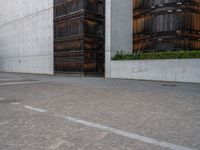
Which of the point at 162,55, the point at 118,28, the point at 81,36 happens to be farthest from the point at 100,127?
the point at 118,28

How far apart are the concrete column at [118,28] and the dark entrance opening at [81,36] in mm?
1798

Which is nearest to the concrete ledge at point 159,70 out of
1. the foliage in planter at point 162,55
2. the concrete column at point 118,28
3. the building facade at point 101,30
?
the foliage in planter at point 162,55

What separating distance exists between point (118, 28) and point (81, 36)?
144 inches

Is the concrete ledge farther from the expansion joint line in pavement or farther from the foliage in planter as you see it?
the expansion joint line in pavement

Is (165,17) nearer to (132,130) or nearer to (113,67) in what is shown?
(113,67)

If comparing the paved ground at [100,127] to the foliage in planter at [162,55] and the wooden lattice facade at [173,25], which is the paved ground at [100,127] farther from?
the wooden lattice facade at [173,25]

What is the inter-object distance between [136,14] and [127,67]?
6.51 metres

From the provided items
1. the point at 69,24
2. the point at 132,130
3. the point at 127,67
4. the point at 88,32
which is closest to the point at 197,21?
the point at 127,67

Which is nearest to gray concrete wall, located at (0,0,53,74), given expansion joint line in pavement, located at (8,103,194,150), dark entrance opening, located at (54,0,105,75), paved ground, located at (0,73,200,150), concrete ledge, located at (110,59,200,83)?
dark entrance opening, located at (54,0,105,75)

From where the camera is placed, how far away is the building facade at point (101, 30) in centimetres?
1856

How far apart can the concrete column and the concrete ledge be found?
1387mm

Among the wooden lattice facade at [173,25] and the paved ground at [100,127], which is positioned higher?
the wooden lattice facade at [173,25]

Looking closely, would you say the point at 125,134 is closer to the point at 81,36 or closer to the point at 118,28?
the point at 81,36

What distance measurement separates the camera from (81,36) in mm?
20594
